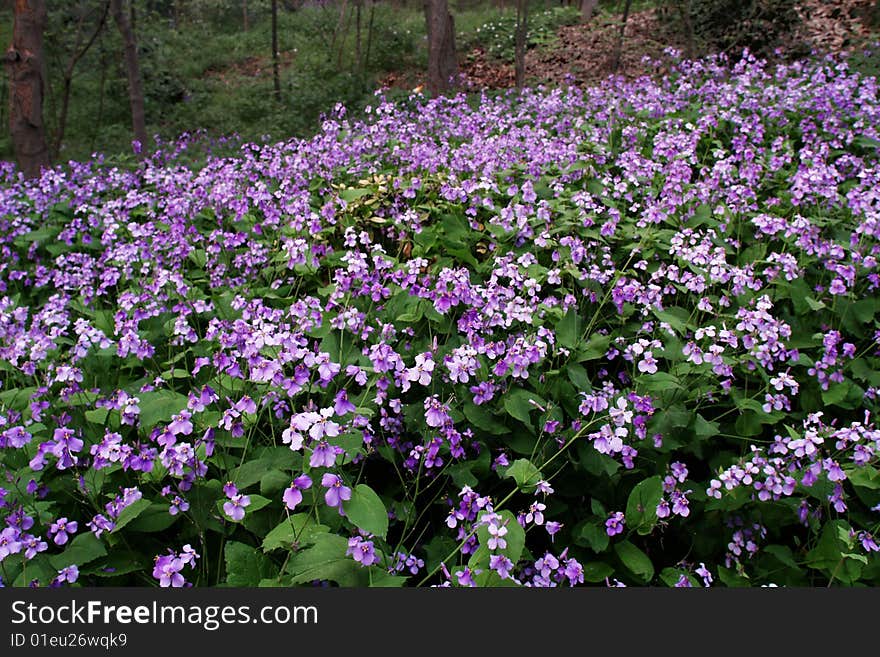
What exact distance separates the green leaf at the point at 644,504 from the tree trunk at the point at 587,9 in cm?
1577

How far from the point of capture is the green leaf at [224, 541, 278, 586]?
1.81m

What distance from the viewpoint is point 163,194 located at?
17.1 ft

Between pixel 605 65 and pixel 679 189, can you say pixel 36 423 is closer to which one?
pixel 679 189

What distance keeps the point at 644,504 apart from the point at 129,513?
64.1 inches

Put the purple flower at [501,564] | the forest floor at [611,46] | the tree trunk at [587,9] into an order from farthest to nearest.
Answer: the tree trunk at [587,9]
the forest floor at [611,46]
the purple flower at [501,564]

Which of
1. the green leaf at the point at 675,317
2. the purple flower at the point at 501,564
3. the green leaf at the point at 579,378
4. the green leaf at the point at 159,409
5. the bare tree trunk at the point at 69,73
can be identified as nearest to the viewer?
the purple flower at the point at 501,564

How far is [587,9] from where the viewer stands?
52.6ft

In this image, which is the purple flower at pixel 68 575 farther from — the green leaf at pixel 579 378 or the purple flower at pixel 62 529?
the green leaf at pixel 579 378

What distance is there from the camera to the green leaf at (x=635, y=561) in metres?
2.10

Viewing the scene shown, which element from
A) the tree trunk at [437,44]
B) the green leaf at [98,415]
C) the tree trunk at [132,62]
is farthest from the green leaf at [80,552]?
the tree trunk at [437,44]

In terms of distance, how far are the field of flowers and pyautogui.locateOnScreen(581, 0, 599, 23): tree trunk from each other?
12774 millimetres

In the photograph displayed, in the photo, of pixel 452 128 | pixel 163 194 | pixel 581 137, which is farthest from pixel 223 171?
pixel 581 137

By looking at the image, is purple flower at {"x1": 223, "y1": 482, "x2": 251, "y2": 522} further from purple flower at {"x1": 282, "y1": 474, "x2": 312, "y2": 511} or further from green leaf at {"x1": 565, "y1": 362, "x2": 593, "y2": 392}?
green leaf at {"x1": 565, "y1": 362, "x2": 593, "y2": 392}

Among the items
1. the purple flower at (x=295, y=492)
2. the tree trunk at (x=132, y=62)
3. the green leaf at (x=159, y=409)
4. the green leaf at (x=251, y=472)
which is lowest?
the green leaf at (x=251, y=472)
